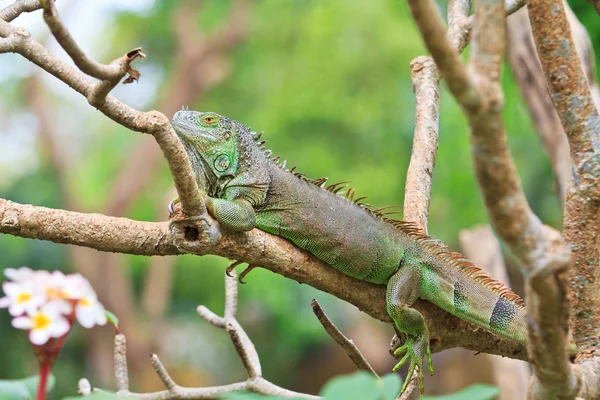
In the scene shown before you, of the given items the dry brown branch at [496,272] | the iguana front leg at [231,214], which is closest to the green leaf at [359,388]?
the iguana front leg at [231,214]

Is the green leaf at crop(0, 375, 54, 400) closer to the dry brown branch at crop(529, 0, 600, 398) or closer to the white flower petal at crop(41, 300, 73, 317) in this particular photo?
the white flower petal at crop(41, 300, 73, 317)

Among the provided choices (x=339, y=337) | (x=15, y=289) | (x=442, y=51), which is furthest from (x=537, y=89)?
(x=15, y=289)

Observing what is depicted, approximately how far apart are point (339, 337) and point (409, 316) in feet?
1.13

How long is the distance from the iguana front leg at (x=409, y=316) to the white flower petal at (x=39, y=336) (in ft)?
5.84

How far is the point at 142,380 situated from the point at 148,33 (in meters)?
7.17

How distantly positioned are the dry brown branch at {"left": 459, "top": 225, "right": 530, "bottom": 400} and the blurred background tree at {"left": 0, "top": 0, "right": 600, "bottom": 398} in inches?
191

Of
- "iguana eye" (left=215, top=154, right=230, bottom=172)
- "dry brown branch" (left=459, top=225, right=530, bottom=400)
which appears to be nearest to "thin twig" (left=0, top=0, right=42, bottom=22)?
"iguana eye" (left=215, top=154, right=230, bottom=172)

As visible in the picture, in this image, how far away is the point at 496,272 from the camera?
5.25 m

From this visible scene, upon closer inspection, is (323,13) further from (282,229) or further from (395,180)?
(282,229)

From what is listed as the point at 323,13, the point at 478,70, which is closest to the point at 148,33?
the point at 323,13

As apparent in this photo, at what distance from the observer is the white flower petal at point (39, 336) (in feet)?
3.69

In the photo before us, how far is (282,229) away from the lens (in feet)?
9.46

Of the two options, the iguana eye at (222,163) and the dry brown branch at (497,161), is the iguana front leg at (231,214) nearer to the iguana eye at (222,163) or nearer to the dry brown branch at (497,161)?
the iguana eye at (222,163)

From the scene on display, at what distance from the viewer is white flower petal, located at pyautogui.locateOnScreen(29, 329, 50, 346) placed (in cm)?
112
